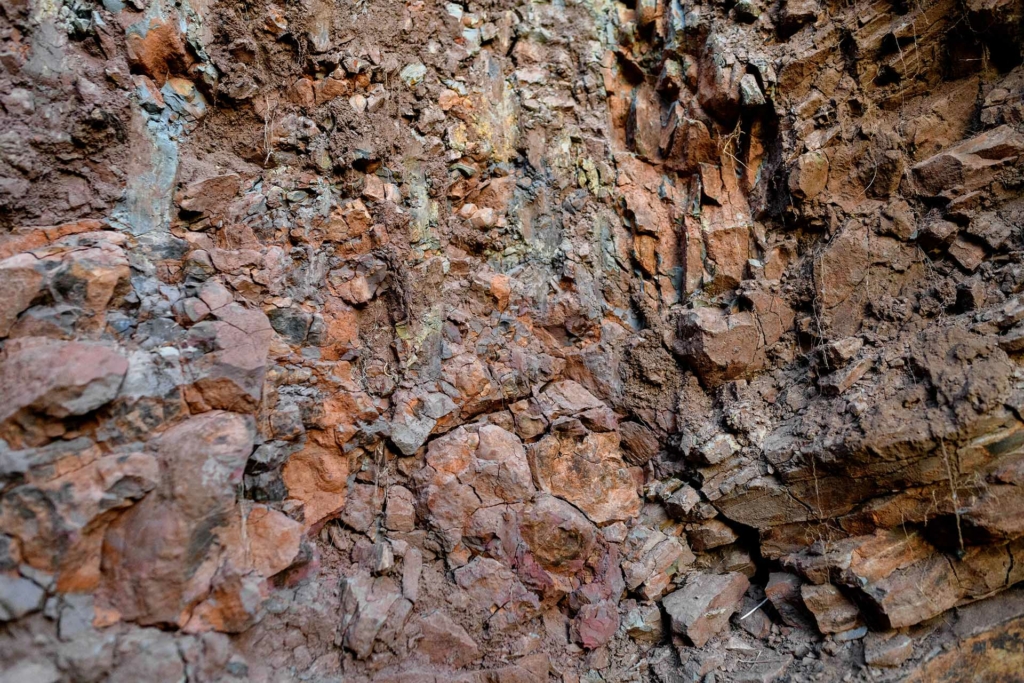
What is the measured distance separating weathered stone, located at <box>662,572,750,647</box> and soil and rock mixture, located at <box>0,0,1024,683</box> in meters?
0.03

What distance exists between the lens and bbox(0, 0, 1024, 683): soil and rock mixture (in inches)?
98.0

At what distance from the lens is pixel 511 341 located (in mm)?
3822

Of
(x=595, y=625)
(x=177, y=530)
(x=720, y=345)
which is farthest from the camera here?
(x=720, y=345)

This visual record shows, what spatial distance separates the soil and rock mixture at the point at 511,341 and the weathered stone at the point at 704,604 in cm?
3

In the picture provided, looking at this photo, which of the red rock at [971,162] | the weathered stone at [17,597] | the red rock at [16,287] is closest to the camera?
Answer: the weathered stone at [17,597]

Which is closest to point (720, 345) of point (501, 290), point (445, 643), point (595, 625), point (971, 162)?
point (501, 290)

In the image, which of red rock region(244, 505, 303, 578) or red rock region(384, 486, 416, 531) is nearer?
red rock region(244, 505, 303, 578)

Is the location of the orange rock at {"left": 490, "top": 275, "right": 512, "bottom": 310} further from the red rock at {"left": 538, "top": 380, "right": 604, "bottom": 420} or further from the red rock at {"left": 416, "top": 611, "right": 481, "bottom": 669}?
the red rock at {"left": 416, "top": 611, "right": 481, "bottom": 669}

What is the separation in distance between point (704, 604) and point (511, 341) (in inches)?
85.0

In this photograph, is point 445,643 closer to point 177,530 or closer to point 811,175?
point 177,530

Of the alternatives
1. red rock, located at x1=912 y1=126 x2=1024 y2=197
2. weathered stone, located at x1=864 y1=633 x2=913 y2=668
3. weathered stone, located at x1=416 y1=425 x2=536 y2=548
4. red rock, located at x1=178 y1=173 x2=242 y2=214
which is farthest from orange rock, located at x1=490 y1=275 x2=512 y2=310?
weathered stone, located at x1=864 y1=633 x2=913 y2=668

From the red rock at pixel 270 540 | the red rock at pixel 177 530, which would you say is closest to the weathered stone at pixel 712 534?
the red rock at pixel 270 540

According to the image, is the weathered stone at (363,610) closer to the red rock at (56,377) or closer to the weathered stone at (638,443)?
the red rock at (56,377)

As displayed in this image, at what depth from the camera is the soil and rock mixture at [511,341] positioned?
2488mm
